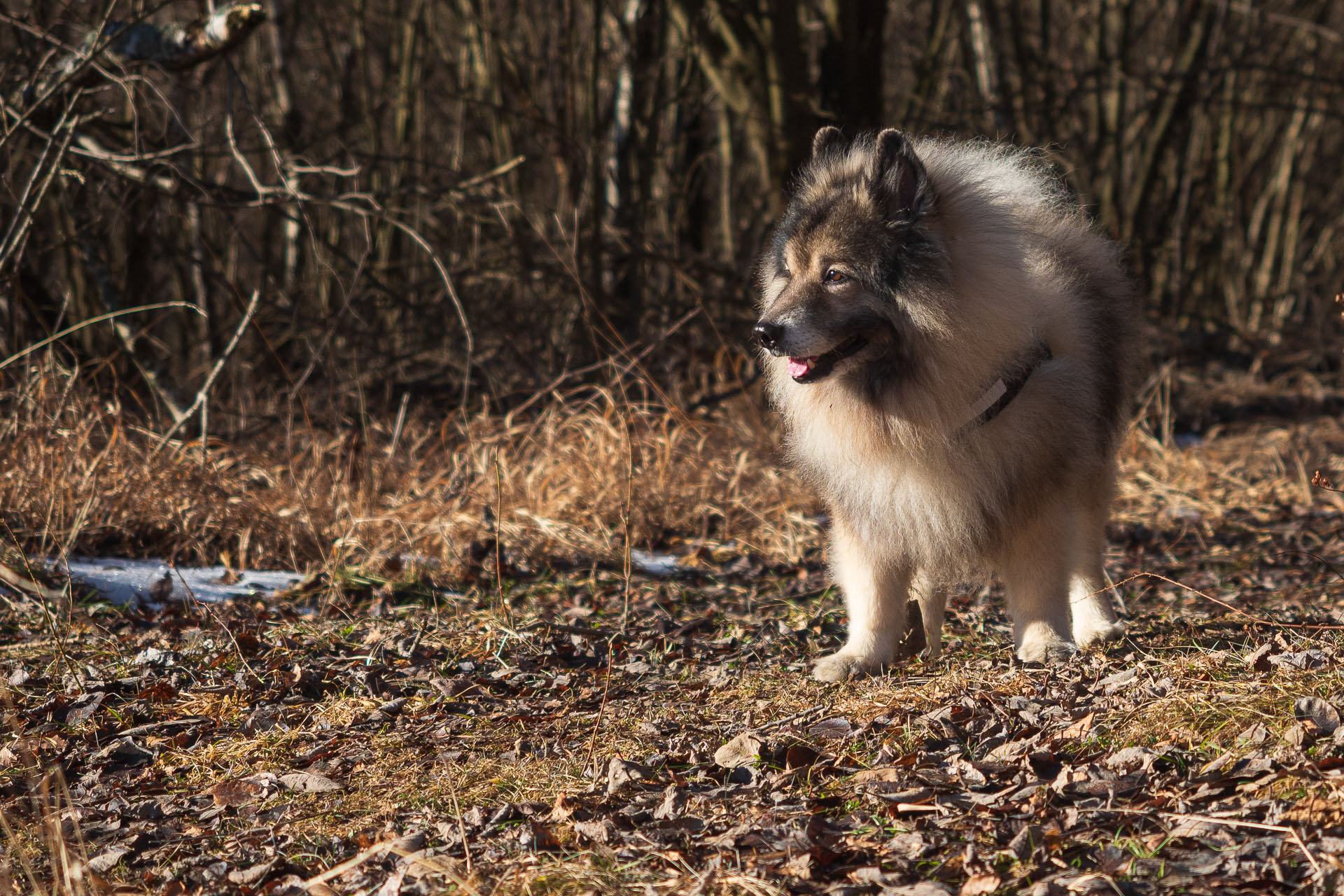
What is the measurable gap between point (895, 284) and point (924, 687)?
117cm

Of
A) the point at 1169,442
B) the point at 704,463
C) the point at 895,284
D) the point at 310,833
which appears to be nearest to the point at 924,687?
the point at 895,284

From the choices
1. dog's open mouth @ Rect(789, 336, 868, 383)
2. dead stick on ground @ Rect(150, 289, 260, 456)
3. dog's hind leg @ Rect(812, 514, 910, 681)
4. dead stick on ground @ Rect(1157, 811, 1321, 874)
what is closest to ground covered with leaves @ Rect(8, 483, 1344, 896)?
dead stick on ground @ Rect(1157, 811, 1321, 874)

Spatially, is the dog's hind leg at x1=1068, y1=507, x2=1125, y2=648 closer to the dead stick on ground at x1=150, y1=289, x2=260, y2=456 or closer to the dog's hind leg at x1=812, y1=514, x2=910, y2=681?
the dog's hind leg at x1=812, y1=514, x2=910, y2=681

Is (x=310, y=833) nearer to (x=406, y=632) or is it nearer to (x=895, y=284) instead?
(x=406, y=632)

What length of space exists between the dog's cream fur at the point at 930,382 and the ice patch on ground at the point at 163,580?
8.09 feet

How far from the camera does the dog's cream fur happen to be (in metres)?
3.39

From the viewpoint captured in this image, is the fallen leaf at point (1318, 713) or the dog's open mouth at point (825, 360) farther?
the dog's open mouth at point (825, 360)

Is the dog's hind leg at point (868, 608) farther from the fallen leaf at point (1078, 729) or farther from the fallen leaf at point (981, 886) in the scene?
the fallen leaf at point (981, 886)

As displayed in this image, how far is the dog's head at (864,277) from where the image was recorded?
3.36 metres

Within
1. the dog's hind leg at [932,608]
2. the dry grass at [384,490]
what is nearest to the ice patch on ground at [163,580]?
the dry grass at [384,490]

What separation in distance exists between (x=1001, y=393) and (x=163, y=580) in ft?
10.9

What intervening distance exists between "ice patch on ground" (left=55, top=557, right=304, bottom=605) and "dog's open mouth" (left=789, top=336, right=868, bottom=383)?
259 cm

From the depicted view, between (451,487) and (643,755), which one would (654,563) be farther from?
(643,755)

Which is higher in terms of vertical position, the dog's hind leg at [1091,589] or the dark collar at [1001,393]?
the dark collar at [1001,393]
